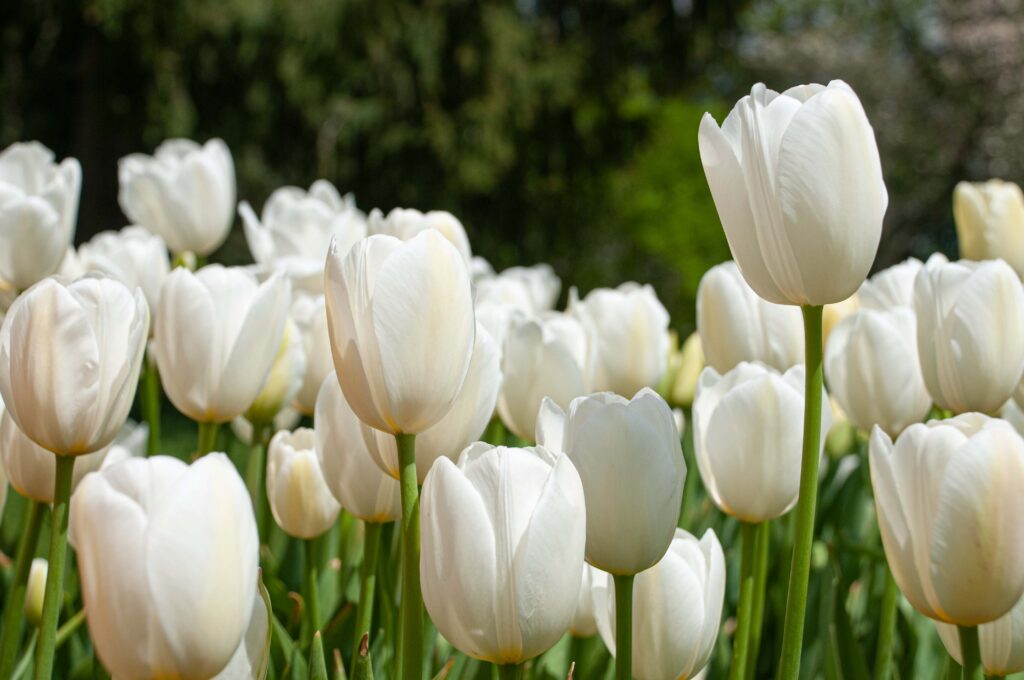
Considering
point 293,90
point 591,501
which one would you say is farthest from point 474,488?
point 293,90

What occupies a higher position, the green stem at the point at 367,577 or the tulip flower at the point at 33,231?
the tulip flower at the point at 33,231

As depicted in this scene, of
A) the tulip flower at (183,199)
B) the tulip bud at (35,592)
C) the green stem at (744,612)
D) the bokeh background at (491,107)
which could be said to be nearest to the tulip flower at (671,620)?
the green stem at (744,612)

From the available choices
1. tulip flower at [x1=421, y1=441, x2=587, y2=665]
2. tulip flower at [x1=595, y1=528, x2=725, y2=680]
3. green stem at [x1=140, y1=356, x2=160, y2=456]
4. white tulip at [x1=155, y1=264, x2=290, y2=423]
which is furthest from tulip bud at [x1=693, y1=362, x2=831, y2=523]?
green stem at [x1=140, y1=356, x2=160, y2=456]

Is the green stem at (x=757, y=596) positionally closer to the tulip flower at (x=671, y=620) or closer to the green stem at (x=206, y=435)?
the tulip flower at (x=671, y=620)

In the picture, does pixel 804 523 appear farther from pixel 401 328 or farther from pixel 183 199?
pixel 183 199

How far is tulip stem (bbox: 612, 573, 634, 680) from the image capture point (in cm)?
87

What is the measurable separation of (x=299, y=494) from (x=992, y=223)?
1347 millimetres

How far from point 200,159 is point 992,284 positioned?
1.56 meters

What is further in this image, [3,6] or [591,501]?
[3,6]

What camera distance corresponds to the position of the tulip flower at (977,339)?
1.15 m

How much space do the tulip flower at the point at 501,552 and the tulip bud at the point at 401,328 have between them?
77 mm

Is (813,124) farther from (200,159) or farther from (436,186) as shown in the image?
(436,186)

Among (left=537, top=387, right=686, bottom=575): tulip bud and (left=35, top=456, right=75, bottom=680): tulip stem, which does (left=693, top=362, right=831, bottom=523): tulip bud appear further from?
(left=35, top=456, right=75, bottom=680): tulip stem

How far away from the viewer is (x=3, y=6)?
9258mm
